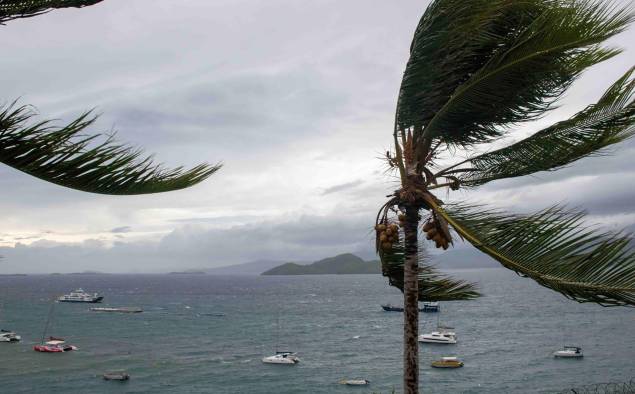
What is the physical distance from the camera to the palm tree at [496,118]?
233 inches

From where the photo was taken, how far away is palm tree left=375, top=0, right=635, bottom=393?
5.91m

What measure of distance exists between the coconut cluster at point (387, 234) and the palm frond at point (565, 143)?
109 cm

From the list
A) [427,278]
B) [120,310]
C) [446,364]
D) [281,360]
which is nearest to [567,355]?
[446,364]

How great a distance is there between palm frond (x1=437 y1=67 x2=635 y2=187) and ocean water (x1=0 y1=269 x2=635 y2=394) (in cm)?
4069

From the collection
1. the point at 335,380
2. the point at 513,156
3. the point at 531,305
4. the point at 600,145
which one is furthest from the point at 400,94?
the point at 531,305

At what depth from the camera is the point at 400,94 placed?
7.38 m

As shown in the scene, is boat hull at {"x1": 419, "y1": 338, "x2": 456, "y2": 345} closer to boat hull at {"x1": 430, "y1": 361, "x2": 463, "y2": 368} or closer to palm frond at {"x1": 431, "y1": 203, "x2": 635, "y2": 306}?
boat hull at {"x1": 430, "y1": 361, "x2": 463, "y2": 368}

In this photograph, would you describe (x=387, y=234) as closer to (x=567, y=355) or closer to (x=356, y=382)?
(x=356, y=382)

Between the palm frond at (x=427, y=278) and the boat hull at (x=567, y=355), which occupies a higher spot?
the palm frond at (x=427, y=278)

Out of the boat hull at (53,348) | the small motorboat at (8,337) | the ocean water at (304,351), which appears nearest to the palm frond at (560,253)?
→ the ocean water at (304,351)

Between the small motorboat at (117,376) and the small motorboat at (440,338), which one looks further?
the small motorboat at (440,338)

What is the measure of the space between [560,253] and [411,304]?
256 centimetres

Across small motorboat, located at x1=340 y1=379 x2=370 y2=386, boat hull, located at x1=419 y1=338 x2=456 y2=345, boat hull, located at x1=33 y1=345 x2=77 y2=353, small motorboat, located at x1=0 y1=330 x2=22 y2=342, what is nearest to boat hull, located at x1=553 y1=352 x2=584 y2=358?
boat hull, located at x1=419 y1=338 x2=456 y2=345

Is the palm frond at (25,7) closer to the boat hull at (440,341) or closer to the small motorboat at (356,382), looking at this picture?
the small motorboat at (356,382)
